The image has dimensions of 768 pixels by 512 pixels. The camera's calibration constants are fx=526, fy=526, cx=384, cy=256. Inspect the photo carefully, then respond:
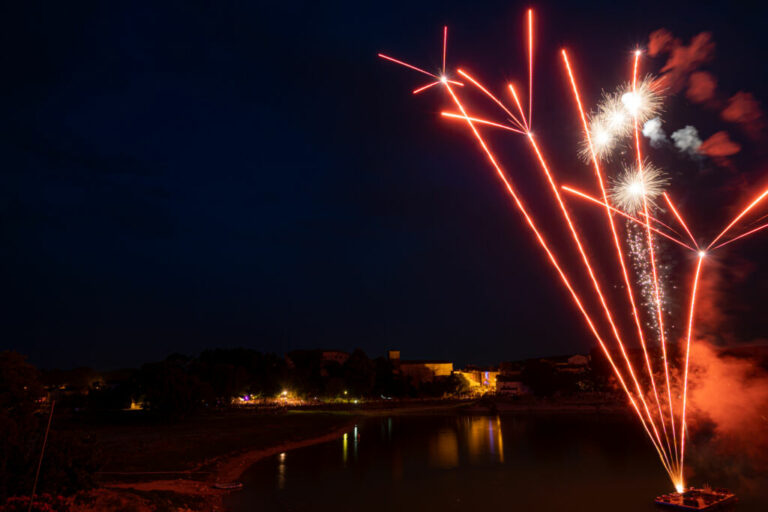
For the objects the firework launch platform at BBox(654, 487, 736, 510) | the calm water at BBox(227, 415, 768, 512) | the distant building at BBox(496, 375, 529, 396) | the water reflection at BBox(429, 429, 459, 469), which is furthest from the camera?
the distant building at BBox(496, 375, 529, 396)

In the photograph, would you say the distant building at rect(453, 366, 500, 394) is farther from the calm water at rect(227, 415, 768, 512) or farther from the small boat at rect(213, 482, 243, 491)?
the small boat at rect(213, 482, 243, 491)

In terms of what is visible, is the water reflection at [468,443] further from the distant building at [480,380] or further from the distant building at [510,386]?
the distant building at [480,380]

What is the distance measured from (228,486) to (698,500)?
1454 cm

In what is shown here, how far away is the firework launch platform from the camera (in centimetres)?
1379

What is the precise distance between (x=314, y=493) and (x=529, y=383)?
6020 centimetres

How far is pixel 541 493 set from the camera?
60.9 ft

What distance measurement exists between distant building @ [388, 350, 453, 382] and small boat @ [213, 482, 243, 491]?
270 feet

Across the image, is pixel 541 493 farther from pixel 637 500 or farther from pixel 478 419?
pixel 478 419

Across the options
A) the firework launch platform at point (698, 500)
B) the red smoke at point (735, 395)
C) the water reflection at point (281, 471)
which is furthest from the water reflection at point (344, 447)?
the red smoke at point (735, 395)

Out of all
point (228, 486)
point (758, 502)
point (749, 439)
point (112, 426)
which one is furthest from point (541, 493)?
point (112, 426)

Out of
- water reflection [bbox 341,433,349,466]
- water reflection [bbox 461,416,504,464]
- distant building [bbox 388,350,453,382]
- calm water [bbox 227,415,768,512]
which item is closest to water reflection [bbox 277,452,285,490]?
calm water [bbox 227,415,768,512]

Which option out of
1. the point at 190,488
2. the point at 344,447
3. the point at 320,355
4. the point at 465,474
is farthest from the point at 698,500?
the point at 320,355

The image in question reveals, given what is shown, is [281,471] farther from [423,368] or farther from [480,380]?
[480,380]

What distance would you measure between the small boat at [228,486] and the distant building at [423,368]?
8221cm
